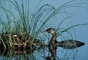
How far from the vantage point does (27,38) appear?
4238 mm

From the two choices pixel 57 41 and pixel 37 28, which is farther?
pixel 57 41

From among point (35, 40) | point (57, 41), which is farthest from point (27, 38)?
point (57, 41)

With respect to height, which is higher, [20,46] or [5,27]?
[5,27]

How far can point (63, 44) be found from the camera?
4.29 meters

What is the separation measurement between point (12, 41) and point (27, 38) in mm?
206

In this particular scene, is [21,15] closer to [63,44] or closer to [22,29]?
[22,29]

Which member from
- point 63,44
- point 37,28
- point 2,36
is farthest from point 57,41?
point 2,36

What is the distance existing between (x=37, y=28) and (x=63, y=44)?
445mm

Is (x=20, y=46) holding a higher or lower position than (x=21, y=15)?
lower

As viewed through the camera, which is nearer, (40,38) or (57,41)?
(40,38)

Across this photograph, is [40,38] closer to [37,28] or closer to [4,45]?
[37,28]

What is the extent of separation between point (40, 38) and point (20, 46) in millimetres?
293

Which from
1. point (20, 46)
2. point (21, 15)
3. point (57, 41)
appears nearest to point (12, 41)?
point (20, 46)

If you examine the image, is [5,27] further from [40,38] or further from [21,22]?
[40,38]
